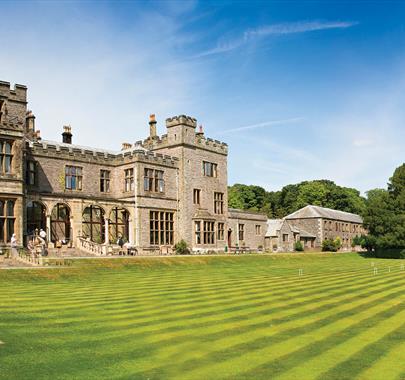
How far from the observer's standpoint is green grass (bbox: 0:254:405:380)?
980 centimetres

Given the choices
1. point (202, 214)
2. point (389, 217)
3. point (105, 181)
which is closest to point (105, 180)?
point (105, 181)

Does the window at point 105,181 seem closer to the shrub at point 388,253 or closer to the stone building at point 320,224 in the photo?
the shrub at point 388,253

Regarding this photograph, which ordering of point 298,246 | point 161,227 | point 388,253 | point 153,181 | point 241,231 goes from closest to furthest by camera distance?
point 153,181 < point 161,227 < point 241,231 < point 388,253 < point 298,246

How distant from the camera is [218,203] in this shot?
55.4 metres

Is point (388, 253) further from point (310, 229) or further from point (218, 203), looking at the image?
point (218, 203)

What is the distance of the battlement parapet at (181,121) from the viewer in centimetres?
5041

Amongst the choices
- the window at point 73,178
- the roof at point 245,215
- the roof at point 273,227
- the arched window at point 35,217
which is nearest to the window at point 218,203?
the roof at point 245,215

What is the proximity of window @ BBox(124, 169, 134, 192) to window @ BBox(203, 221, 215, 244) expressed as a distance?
29.3 feet

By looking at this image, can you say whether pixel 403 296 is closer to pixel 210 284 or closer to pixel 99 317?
pixel 210 284

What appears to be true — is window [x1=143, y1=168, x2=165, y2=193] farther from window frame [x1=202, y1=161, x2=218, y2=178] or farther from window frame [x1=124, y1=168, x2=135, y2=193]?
window frame [x1=202, y1=161, x2=218, y2=178]

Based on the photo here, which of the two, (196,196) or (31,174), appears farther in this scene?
(196,196)

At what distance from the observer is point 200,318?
14.6 metres

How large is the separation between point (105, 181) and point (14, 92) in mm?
11739

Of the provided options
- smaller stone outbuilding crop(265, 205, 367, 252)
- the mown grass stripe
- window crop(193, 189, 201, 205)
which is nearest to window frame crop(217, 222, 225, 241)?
window crop(193, 189, 201, 205)
